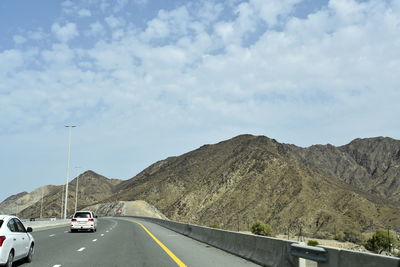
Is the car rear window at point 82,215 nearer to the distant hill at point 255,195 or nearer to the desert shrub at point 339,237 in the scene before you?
the desert shrub at point 339,237

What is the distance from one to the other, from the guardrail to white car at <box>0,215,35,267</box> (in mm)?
6230

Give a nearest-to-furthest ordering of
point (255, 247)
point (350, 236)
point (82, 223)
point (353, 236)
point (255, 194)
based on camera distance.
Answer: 1. point (255, 247)
2. point (82, 223)
3. point (350, 236)
4. point (353, 236)
5. point (255, 194)

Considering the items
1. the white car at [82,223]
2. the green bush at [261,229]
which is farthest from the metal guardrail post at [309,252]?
the green bush at [261,229]

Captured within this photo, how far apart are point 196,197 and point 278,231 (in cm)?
3607

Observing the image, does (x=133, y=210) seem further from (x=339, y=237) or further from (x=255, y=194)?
(x=339, y=237)

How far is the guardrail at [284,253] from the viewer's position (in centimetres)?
664

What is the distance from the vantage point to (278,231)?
107 metres

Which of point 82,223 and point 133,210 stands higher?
point 82,223

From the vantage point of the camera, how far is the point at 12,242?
11.3 m

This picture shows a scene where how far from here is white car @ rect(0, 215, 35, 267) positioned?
10758 mm

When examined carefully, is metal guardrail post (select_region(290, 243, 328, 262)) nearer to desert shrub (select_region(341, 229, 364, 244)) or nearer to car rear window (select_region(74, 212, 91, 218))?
car rear window (select_region(74, 212, 91, 218))

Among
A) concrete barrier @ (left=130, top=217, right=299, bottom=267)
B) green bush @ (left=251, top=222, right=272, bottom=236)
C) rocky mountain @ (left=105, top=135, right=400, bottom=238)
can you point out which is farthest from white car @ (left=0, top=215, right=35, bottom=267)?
rocky mountain @ (left=105, top=135, right=400, bottom=238)

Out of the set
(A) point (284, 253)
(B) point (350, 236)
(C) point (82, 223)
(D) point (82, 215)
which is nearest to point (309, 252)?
(A) point (284, 253)

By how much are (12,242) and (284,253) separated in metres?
6.43
